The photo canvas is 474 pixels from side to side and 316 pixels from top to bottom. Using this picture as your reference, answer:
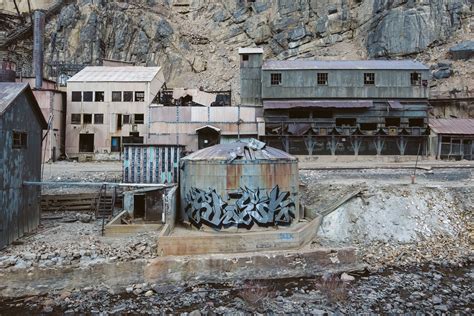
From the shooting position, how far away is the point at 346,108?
4028cm

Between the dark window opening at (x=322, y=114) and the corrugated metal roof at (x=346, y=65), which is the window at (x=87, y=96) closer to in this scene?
the corrugated metal roof at (x=346, y=65)

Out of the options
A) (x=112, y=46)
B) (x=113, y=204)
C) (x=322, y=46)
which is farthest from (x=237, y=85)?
(x=113, y=204)

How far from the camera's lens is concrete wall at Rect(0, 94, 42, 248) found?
52.4ft

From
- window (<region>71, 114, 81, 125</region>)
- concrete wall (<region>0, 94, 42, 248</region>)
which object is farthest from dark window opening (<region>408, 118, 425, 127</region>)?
window (<region>71, 114, 81, 125</region>)

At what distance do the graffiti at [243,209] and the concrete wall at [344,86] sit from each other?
79.6 ft

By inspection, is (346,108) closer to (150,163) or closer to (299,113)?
(299,113)

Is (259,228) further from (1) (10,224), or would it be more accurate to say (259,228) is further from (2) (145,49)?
(2) (145,49)

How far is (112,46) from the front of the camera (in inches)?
2805

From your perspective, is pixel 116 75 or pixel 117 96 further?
pixel 116 75

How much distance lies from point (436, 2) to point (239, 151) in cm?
5740

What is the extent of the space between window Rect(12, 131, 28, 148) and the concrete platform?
27.4 feet

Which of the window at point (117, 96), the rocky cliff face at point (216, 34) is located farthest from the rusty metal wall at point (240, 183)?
the rocky cliff face at point (216, 34)

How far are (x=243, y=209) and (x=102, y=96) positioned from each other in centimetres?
3348

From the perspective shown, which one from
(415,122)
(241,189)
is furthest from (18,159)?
(415,122)
